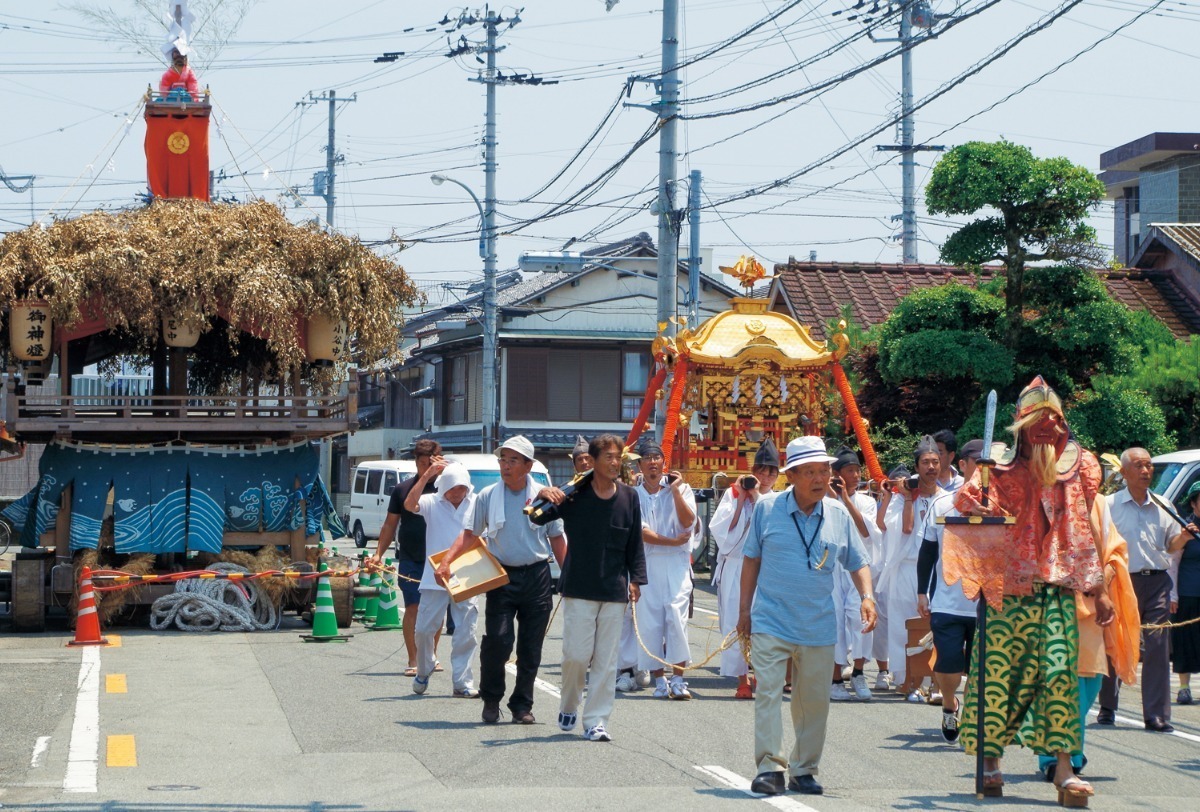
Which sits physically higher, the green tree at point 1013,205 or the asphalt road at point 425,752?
the green tree at point 1013,205

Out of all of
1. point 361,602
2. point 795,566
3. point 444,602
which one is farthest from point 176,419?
point 795,566

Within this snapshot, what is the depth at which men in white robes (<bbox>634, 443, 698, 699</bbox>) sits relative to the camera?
12.4 meters

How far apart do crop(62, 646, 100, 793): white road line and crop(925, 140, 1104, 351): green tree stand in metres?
12.2

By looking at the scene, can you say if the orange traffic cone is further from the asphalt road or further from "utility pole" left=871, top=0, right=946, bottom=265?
"utility pole" left=871, top=0, right=946, bottom=265

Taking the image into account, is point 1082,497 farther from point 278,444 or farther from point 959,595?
point 278,444

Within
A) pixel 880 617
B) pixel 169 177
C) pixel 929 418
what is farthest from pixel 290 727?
pixel 929 418

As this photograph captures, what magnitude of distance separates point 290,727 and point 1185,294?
2632 centimetres

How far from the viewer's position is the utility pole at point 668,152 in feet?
78.0

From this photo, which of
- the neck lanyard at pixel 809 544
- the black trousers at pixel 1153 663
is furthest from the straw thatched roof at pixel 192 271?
the neck lanyard at pixel 809 544

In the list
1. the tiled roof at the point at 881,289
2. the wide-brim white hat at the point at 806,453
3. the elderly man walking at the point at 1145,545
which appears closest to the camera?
the wide-brim white hat at the point at 806,453

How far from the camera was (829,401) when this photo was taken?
24.0m

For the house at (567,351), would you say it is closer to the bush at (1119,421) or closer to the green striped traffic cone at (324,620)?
the bush at (1119,421)

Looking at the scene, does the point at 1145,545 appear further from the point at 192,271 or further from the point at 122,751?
the point at 192,271

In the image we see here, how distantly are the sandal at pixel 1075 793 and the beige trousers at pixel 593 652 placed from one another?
2989mm
